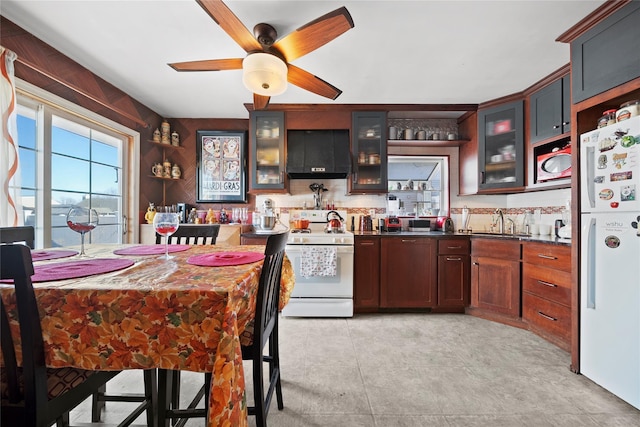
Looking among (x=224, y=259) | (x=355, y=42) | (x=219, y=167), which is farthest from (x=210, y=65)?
(x=219, y=167)

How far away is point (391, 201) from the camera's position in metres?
3.56

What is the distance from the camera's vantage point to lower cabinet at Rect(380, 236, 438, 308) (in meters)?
2.95

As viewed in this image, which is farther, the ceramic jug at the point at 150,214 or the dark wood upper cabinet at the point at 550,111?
the ceramic jug at the point at 150,214

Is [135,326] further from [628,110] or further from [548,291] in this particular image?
[548,291]

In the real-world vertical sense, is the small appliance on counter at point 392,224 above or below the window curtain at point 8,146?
below

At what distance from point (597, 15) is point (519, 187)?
62.0 inches

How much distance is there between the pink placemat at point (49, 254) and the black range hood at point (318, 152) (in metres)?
2.20

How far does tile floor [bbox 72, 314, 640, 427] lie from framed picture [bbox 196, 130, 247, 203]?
6.50ft

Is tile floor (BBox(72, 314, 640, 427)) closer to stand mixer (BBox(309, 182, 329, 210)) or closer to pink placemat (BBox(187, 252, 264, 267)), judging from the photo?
pink placemat (BBox(187, 252, 264, 267))

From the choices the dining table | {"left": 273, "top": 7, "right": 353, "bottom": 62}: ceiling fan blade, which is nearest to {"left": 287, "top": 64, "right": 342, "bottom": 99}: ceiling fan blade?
{"left": 273, "top": 7, "right": 353, "bottom": 62}: ceiling fan blade

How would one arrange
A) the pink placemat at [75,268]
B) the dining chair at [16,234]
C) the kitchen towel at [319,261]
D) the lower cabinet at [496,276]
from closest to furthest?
the pink placemat at [75,268], the dining chair at [16,234], the lower cabinet at [496,276], the kitchen towel at [319,261]

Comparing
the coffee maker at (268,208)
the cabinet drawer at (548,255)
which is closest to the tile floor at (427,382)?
the cabinet drawer at (548,255)

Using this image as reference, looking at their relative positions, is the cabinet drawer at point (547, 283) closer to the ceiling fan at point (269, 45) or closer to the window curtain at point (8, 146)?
the ceiling fan at point (269, 45)

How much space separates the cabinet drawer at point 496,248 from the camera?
2.65 metres
